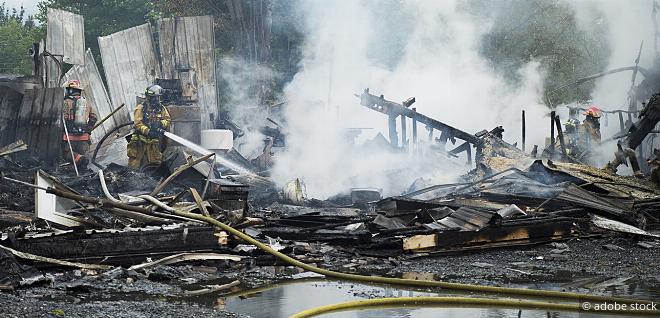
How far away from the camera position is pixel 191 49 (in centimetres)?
A: 2133

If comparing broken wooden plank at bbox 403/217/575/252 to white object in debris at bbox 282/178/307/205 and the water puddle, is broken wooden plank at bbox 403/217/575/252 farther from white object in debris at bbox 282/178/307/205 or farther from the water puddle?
white object in debris at bbox 282/178/307/205

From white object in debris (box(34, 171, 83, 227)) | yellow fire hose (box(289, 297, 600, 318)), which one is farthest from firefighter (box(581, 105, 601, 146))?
white object in debris (box(34, 171, 83, 227))

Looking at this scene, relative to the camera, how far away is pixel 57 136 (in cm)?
1614

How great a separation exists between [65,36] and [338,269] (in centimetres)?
1427

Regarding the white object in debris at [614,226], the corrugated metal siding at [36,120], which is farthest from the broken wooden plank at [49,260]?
the corrugated metal siding at [36,120]

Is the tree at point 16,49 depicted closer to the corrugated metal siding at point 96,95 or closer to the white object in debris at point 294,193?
the corrugated metal siding at point 96,95

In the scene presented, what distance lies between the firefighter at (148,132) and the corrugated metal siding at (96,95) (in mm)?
5759

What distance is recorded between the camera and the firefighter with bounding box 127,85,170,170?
1434 centimetres

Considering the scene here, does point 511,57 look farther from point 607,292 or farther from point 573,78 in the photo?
point 607,292

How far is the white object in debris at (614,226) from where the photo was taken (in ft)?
31.3

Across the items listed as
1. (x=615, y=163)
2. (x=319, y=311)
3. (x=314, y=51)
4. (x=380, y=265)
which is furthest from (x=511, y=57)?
(x=319, y=311)

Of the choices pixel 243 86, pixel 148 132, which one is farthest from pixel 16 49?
pixel 148 132

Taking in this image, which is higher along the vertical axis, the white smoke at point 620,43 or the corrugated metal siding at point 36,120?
the white smoke at point 620,43

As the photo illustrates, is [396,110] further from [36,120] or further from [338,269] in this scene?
[338,269]
